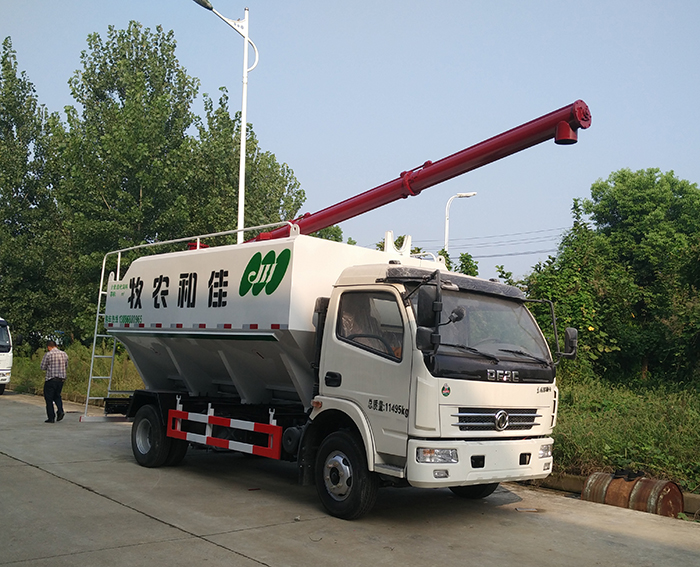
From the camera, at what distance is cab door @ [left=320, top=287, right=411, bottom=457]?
6.98m

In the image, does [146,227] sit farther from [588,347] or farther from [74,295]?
[588,347]

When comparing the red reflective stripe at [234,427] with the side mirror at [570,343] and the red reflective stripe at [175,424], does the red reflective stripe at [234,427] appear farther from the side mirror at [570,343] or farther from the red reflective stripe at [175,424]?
the side mirror at [570,343]

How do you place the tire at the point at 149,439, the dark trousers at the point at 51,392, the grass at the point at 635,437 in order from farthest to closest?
the dark trousers at the point at 51,392 → the tire at the point at 149,439 → the grass at the point at 635,437

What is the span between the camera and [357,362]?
7496 mm

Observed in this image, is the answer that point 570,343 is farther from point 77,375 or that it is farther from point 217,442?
point 77,375

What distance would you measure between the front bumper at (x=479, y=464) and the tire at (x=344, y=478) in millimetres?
630

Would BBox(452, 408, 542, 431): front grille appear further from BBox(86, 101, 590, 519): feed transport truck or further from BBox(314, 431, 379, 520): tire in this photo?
BBox(314, 431, 379, 520): tire

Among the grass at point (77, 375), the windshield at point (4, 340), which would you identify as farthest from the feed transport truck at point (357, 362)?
the windshield at point (4, 340)

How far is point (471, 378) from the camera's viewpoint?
6977mm

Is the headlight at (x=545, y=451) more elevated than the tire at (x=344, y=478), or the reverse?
the headlight at (x=545, y=451)

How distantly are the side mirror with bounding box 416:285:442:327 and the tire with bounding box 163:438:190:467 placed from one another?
5.01m

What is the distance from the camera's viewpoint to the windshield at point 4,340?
23263mm

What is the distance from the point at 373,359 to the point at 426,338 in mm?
873

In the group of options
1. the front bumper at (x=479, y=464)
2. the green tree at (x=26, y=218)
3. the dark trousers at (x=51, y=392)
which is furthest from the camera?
the green tree at (x=26, y=218)
